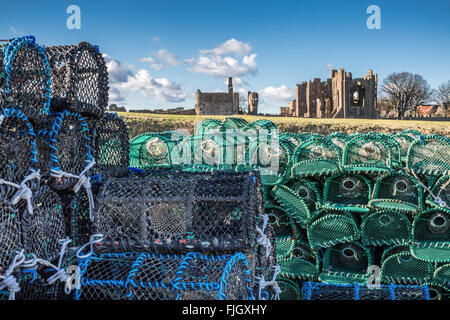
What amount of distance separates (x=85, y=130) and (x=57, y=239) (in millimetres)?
579

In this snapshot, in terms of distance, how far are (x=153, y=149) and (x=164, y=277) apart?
245cm

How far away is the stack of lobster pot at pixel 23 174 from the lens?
1472mm

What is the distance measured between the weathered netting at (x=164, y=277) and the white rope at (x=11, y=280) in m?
0.34

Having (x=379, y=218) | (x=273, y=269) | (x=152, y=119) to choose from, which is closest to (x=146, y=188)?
(x=273, y=269)

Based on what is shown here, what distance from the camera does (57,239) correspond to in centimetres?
185

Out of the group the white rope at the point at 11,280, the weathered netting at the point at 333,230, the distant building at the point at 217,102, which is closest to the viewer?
the white rope at the point at 11,280

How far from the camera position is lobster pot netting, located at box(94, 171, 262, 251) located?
5.94ft

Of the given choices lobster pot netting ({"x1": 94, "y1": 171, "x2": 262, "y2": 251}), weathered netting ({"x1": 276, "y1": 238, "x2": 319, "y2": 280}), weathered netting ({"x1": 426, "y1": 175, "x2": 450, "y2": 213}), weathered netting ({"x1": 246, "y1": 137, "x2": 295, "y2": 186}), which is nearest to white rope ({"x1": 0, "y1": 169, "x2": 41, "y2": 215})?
lobster pot netting ({"x1": 94, "y1": 171, "x2": 262, "y2": 251})

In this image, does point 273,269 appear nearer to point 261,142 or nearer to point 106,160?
point 106,160

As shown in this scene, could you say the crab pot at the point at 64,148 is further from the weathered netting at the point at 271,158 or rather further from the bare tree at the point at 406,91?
the bare tree at the point at 406,91

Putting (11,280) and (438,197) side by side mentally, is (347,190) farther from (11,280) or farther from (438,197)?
(11,280)

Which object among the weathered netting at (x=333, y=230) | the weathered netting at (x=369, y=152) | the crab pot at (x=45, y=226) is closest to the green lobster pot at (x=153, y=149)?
the weathered netting at (x=333, y=230)

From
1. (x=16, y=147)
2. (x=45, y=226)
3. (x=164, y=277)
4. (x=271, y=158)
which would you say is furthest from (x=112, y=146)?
(x=271, y=158)

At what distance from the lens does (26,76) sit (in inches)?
64.4
